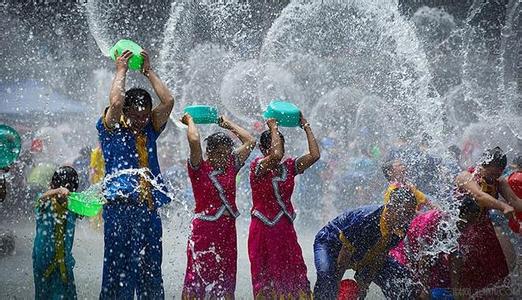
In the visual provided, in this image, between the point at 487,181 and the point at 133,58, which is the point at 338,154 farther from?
the point at 133,58

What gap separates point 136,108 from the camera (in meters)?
3.92

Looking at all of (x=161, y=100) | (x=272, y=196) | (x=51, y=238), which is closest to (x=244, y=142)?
(x=272, y=196)

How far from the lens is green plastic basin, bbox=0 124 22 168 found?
440 cm

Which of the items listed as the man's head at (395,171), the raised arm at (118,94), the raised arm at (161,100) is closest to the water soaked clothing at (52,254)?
the raised arm at (118,94)

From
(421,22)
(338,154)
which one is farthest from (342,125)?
(421,22)

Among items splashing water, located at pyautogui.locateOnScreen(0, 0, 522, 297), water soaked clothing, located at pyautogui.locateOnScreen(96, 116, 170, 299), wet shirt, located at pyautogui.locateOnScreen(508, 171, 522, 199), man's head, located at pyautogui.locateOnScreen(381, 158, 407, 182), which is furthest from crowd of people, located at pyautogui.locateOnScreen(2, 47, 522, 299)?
splashing water, located at pyautogui.locateOnScreen(0, 0, 522, 297)

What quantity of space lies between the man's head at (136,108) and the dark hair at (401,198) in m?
1.57

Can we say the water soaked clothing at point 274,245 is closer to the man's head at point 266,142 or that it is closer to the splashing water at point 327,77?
the man's head at point 266,142

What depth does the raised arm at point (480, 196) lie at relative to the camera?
4.32 m

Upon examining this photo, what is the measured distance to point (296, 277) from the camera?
14.2 feet

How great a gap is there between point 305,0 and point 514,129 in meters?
3.83

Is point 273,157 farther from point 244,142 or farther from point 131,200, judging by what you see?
point 131,200

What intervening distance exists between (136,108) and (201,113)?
2.00 feet

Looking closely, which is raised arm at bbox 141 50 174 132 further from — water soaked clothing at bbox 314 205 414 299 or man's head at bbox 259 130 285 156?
water soaked clothing at bbox 314 205 414 299
